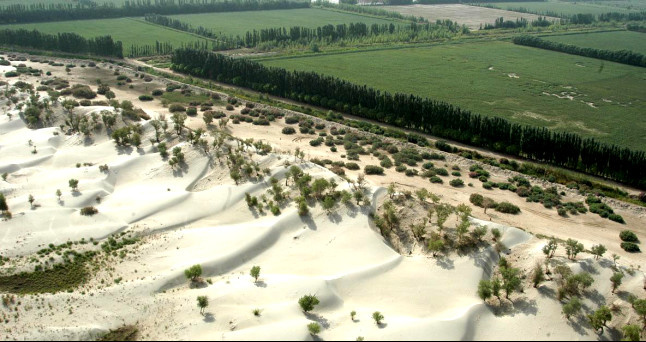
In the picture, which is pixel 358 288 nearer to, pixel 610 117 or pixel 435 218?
pixel 435 218

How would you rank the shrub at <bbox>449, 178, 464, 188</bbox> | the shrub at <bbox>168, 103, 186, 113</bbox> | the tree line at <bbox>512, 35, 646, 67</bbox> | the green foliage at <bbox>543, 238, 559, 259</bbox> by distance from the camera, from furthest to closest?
the tree line at <bbox>512, 35, 646, 67</bbox> < the shrub at <bbox>168, 103, 186, 113</bbox> < the shrub at <bbox>449, 178, 464, 188</bbox> < the green foliage at <bbox>543, 238, 559, 259</bbox>

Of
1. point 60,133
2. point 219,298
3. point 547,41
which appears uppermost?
point 547,41

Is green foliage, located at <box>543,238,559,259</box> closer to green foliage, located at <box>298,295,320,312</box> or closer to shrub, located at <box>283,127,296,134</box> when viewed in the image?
green foliage, located at <box>298,295,320,312</box>

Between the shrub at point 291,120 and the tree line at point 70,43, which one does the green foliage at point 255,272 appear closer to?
the shrub at point 291,120

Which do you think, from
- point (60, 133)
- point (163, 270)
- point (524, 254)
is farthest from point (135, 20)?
point (524, 254)

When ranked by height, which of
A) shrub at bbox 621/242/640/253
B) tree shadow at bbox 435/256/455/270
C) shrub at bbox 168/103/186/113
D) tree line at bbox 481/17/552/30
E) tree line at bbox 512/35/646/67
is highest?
tree line at bbox 481/17/552/30

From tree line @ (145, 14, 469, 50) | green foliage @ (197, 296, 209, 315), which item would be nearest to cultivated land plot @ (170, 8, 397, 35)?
tree line @ (145, 14, 469, 50)
